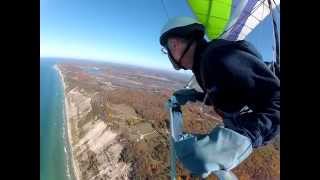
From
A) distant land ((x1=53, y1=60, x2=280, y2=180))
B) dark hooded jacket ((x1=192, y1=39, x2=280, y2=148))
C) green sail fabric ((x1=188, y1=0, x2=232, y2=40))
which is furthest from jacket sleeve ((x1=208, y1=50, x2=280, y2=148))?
green sail fabric ((x1=188, y1=0, x2=232, y2=40))

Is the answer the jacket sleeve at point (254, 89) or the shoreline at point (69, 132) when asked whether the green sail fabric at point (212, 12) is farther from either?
the shoreline at point (69, 132)

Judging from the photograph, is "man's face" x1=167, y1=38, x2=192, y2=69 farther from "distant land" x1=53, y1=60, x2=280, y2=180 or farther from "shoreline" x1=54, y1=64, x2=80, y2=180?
"shoreline" x1=54, y1=64, x2=80, y2=180

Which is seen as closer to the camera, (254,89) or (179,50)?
(254,89)

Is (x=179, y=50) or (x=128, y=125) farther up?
(x=179, y=50)

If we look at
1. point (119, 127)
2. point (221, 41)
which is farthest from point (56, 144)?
point (221, 41)

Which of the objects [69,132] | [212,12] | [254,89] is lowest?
[69,132]

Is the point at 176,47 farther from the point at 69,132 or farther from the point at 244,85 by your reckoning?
the point at 69,132

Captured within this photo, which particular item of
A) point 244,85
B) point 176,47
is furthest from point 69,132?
point 244,85
